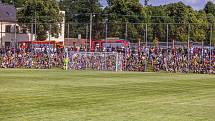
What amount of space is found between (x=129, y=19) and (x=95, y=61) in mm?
34301

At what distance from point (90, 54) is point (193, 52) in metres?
10.0

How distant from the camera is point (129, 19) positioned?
8806 centimetres

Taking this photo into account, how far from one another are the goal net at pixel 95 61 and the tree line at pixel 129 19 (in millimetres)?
7533

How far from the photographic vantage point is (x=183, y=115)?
1491 centimetres

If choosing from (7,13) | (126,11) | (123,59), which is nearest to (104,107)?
(123,59)

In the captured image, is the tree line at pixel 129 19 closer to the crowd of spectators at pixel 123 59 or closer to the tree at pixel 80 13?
the tree at pixel 80 13

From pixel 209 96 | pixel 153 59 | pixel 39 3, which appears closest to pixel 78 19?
pixel 39 3

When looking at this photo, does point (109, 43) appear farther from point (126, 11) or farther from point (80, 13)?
point (80, 13)

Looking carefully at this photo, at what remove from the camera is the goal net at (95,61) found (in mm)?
53438

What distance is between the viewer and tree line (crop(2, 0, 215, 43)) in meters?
61.8

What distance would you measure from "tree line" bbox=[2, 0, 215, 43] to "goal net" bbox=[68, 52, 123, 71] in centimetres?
753

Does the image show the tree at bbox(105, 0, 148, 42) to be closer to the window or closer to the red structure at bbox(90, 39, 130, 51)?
the red structure at bbox(90, 39, 130, 51)

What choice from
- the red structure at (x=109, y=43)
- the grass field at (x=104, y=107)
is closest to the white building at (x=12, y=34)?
the red structure at (x=109, y=43)

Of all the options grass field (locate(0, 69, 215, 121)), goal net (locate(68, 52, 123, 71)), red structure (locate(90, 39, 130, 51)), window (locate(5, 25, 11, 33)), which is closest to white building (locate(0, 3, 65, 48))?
window (locate(5, 25, 11, 33))
